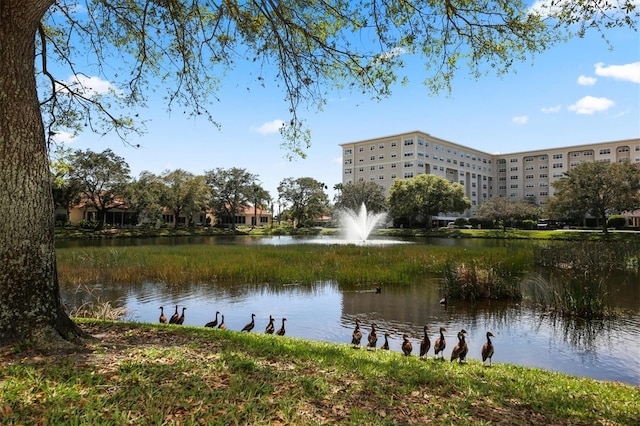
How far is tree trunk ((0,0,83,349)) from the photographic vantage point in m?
4.87

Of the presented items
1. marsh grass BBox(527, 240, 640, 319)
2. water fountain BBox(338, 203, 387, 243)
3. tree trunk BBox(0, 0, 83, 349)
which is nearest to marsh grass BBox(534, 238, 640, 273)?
marsh grass BBox(527, 240, 640, 319)

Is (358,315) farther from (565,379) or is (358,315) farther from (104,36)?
(104,36)

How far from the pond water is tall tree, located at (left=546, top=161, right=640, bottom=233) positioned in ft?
103

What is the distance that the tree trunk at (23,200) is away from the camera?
4.87 m

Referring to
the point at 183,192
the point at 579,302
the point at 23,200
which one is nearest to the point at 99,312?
the point at 23,200

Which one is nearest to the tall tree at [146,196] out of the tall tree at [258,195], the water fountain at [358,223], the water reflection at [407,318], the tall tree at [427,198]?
the tall tree at [258,195]

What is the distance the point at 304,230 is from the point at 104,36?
60943 mm

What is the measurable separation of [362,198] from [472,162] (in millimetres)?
41282

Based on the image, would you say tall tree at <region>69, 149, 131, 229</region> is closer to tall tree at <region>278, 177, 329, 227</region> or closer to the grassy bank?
tall tree at <region>278, 177, 329, 227</region>

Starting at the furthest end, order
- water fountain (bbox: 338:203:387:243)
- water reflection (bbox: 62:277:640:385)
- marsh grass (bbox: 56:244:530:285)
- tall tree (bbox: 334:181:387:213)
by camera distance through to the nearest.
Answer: tall tree (bbox: 334:181:387:213)
water fountain (bbox: 338:203:387:243)
marsh grass (bbox: 56:244:530:285)
water reflection (bbox: 62:277:640:385)

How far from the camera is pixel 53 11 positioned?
9172mm

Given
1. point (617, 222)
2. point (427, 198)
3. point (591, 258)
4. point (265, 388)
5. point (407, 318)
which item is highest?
point (427, 198)

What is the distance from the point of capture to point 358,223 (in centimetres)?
5956

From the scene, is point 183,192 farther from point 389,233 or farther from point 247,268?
point 247,268
